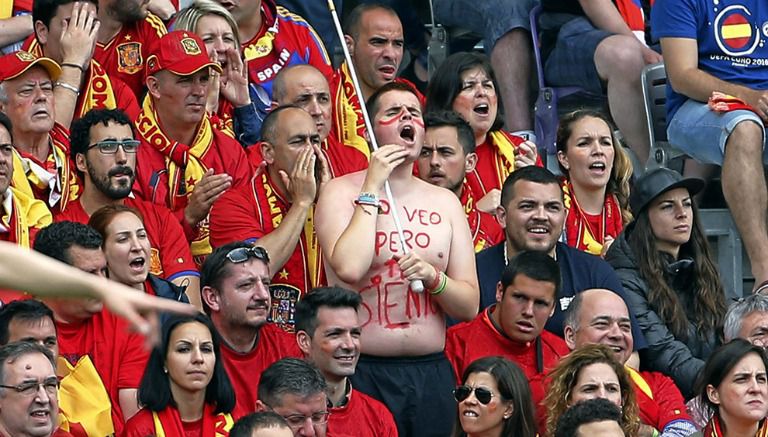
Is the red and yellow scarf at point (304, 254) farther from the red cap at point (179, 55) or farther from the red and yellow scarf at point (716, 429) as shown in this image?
the red and yellow scarf at point (716, 429)

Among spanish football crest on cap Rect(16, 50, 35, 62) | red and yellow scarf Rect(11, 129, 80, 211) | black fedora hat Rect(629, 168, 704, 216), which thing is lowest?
black fedora hat Rect(629, 168, 704, 216)

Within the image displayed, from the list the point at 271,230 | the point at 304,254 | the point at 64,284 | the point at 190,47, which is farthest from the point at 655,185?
the point at 64,284

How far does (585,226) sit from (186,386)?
10.7 ft

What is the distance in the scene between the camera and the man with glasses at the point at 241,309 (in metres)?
6.59

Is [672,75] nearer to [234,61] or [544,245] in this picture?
[544,245]

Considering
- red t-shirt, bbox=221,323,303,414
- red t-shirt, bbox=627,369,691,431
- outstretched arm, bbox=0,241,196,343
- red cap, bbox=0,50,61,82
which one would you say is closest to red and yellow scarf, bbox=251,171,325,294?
red t-shirt, bbox=221,323,303,414

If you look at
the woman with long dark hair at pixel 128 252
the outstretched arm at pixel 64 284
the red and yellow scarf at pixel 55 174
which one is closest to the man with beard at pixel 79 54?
the red and yellow scarf at pixel 55 174

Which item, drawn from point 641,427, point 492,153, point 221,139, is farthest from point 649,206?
point 221,139

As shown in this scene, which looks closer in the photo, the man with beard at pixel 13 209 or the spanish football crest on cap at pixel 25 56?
the man with beard at pixel 13 209

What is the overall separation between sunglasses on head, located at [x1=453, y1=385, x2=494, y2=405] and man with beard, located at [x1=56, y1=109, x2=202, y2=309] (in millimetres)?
1322

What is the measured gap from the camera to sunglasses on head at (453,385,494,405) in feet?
21.1

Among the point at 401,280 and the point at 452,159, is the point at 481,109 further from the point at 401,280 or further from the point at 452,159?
the point at 401,280

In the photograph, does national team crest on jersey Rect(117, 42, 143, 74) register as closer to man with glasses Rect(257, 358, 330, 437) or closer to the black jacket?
the black jacket

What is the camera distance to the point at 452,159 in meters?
8.01
